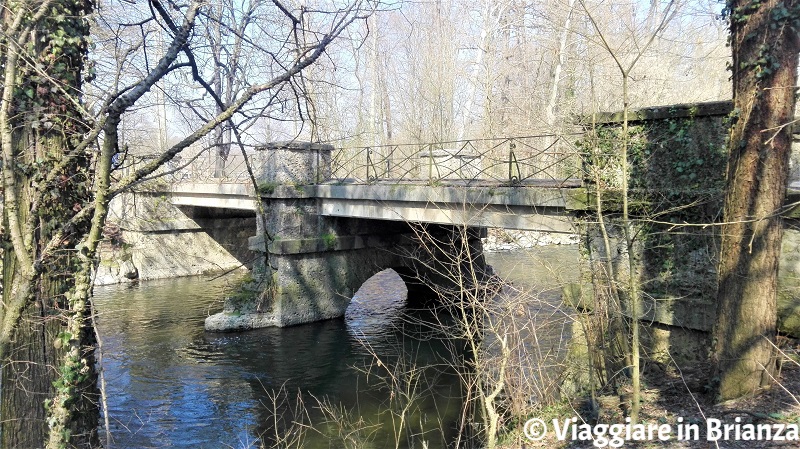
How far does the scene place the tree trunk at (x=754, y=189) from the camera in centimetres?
493

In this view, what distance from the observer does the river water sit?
769 centimetres

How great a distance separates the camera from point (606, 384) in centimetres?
636

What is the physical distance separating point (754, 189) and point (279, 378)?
317 inches

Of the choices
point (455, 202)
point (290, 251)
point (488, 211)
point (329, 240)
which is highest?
point (455, 202)

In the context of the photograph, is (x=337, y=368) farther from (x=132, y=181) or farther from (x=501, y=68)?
(x=501, y=68)

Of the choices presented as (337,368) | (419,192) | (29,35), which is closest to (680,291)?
(419,192)

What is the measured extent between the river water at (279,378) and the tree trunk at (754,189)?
5.36 ft

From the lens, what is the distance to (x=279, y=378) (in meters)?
10.1

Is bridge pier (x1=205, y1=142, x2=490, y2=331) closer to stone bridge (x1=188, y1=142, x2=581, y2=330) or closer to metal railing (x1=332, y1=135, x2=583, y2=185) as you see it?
stone bridge (x1=188, y1=142, x2=581, y2=330)

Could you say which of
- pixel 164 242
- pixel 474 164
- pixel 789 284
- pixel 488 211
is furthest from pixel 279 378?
pixel 164 242

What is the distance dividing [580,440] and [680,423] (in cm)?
93

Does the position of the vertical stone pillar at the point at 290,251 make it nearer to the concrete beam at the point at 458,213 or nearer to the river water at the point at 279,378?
the river water at the point at 279,378

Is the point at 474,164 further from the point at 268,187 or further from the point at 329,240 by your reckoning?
the point at 268,187

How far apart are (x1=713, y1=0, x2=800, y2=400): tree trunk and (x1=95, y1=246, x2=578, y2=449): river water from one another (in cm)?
163
